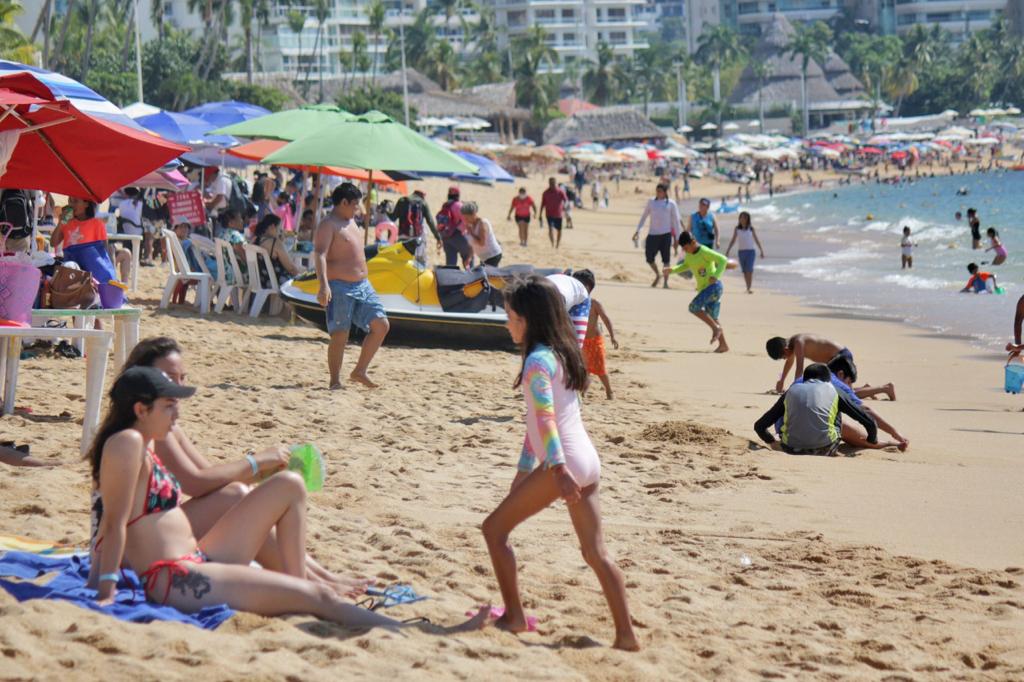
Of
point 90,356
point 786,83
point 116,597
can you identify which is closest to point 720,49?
point 786,83

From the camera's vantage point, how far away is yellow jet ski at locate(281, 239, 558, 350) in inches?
492

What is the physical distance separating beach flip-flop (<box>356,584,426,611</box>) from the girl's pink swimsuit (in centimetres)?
80

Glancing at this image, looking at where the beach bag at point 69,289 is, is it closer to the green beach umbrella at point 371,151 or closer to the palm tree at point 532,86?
the green beach umbrella at point 371,151

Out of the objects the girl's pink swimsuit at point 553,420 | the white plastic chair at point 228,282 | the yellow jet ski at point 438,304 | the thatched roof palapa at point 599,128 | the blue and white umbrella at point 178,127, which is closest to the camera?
the girl's pink swimsuit at point 553,420

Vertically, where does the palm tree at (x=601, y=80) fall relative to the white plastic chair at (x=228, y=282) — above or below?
above

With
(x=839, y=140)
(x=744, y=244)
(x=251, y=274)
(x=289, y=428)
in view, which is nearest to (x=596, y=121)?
(x=839, y=140)

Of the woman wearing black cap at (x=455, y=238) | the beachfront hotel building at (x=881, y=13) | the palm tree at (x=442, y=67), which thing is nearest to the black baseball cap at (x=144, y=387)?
the woman wearing black cap at (x=455, y=238)

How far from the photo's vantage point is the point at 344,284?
383 inches

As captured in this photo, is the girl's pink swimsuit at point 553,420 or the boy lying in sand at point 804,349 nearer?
the girl's pink swimsuit at point 553,420

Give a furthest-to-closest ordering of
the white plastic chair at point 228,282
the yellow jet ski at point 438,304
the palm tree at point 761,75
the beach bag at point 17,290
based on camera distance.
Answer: the palm tree at point 761,75 → the white plastic chair at point 228,282 → the yellow jet ski at point 438,304 → the beach bag at point 17,290

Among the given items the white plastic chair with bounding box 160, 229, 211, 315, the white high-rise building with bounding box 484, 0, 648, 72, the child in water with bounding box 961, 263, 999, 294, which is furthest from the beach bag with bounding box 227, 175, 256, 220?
the white high-rise building with bounding box 484, 0, 648, 72

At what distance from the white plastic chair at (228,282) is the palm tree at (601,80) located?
4170 inches

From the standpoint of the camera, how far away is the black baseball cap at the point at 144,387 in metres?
4.30

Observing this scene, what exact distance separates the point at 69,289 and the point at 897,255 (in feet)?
84.5
